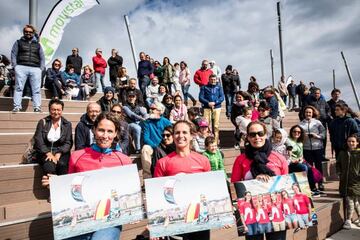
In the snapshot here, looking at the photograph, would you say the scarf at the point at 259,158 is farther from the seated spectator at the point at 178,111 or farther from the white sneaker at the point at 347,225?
the seated spectator at the point at 178,111

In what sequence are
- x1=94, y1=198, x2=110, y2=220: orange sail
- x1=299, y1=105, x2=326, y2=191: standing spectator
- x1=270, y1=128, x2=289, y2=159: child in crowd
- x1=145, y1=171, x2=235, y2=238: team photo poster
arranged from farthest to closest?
x1=299, y1=105, x2=326, y2=191: standing spectator, x1=270, y1=128, x2=289, y2=159: child in crowd, x1=145, y1=171, x2=235, y2=238: team photo poster, x1=94, y1=198, x2=110, y2=220: orange sail

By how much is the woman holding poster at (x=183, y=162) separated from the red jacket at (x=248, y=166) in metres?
0.35

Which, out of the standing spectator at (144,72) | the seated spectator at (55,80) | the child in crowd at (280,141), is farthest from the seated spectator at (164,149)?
the standing spectator at (144,72)

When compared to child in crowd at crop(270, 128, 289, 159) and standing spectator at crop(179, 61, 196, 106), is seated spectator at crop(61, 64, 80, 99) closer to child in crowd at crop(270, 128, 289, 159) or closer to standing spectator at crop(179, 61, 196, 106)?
standing spectator at crop(179, 61, 196, 106)

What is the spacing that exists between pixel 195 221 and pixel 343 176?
4062mm

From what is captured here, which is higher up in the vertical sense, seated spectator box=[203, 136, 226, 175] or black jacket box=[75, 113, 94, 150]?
black jacket box=[75, 113, 94, 150]

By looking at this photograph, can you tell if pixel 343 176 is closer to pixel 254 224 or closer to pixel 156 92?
pixel 254 224

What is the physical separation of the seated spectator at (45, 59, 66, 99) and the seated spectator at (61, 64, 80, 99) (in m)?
0.12

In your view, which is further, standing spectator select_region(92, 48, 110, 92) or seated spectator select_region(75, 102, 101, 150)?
standing spectator select_region(92, 48, 110, 92)

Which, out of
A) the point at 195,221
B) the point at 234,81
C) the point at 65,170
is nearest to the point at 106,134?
the point at 195,221

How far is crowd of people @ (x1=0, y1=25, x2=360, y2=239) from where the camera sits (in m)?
2.78

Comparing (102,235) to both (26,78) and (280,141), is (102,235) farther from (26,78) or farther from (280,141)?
(26,78)

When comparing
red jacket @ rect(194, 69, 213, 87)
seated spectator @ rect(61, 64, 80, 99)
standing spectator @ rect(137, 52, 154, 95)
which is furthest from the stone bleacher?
standing spectator @ rect(137, 52, 154, 95)

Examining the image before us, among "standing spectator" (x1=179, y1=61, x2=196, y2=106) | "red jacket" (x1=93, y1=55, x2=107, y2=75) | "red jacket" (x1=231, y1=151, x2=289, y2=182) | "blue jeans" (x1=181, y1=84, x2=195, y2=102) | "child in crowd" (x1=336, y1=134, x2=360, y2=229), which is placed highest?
"red jacket" (x1=93, y1=55, x2=107, y2=75)
